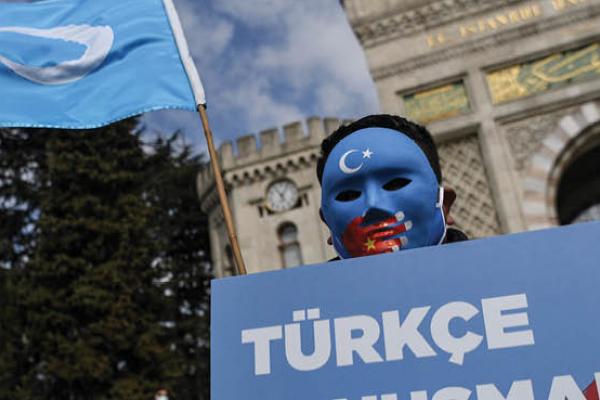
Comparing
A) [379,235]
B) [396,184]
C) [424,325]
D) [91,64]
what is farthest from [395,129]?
[91,64]

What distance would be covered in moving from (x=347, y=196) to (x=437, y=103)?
8.65 meters

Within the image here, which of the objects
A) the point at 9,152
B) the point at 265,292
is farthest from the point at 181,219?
the point at 265,292

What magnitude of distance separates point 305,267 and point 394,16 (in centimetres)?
1024

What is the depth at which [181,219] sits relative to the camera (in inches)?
964

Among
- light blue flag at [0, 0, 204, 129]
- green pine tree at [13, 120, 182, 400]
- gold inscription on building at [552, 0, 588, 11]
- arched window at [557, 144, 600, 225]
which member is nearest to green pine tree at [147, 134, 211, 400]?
green pine tree at [13, 120, 182, 400]

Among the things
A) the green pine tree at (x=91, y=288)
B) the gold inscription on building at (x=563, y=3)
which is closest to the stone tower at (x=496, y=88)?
the gold inscription on building at (x=563, y=3)

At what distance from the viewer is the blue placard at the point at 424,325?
164 cm

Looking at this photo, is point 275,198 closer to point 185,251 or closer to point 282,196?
point 282,196

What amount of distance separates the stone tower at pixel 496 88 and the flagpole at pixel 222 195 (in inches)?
316

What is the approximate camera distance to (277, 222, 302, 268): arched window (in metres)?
18.0

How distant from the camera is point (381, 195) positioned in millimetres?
2629

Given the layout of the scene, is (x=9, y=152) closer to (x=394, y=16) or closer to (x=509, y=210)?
(x=394, y=16)

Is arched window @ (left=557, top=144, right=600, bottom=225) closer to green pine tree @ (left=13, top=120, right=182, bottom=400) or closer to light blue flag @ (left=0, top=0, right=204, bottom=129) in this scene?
light blue flag @ (left=0, top=0, right=204, bottom=129)

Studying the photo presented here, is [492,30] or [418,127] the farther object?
[492,30]
